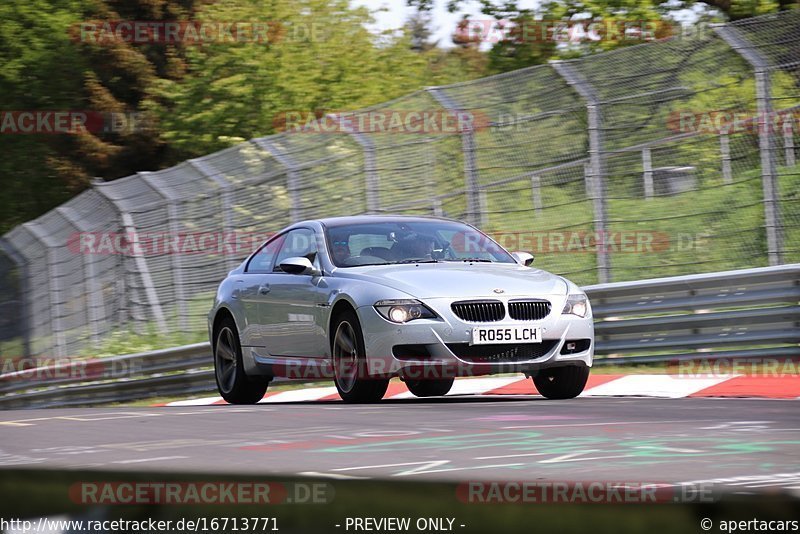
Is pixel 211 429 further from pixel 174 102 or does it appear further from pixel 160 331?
pixel 174 102

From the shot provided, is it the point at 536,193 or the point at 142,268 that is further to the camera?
the point at 142,268

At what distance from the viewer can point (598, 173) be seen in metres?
13.3

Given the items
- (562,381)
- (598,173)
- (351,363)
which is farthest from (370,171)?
(351,363)

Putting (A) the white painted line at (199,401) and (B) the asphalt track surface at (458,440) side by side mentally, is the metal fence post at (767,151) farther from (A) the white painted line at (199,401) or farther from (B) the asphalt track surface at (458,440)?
(A) the white painted line at (199,401)

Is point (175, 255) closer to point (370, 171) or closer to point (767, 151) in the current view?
point (370, 171)

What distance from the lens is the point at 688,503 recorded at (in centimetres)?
173

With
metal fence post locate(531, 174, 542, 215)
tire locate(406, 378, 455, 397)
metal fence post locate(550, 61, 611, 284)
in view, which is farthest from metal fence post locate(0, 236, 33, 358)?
tire locate(406, 378, 455, 397)

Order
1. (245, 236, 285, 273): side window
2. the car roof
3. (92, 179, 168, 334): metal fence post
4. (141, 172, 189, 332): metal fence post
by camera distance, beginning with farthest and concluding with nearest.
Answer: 1. (92, 179, 168, 334): metal fence post
2. (141, 172, 189, 332): metal fence post
3. (245, 236, 285, 273): side window
4. the car roof

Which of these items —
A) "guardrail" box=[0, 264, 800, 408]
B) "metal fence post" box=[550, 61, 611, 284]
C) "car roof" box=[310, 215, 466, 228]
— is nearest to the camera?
"car roof" box=[310, 215, 466, 228]

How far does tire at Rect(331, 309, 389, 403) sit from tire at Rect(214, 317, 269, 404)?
5.74ft

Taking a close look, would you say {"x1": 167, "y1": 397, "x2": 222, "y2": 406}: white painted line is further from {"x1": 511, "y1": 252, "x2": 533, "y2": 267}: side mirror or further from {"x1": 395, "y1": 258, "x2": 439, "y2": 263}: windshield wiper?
{"x1": 511, "y1": 252, "x2": 533, "y2": 267}: side mirror

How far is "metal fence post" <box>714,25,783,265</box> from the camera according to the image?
1216 centimetres

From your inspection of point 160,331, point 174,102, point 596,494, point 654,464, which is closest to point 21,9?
point 174,102

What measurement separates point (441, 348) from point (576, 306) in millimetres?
1069
